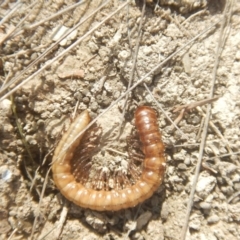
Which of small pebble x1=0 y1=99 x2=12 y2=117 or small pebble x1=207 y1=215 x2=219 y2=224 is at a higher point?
small pebble x1=0 y1=99 x2=12 y2=117

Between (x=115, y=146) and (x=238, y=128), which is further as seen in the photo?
(x=115, y=146)

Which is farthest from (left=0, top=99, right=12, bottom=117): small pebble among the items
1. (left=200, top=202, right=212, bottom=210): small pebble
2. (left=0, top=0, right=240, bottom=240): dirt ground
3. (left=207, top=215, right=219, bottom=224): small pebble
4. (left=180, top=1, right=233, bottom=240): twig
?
(left=207, top=215, right=219, bottom=224): small pebble

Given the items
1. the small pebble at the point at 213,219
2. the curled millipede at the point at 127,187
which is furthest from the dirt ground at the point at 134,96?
the curled millipede at the point at 127,187

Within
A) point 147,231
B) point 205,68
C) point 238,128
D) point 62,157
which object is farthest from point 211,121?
point 62,157

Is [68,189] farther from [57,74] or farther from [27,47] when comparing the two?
[27,47]

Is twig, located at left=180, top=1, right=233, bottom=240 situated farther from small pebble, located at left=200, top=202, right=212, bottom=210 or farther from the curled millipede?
Answer: the curled millipede

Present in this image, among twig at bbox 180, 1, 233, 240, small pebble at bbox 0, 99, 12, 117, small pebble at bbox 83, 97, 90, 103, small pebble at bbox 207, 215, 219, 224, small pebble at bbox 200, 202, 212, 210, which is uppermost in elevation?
small pebble at bbox 0, 99, 12, 117

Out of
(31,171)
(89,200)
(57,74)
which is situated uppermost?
(57,74)
